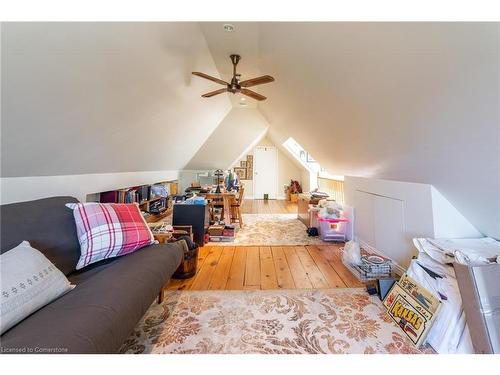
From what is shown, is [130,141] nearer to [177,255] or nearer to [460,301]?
[177,255]

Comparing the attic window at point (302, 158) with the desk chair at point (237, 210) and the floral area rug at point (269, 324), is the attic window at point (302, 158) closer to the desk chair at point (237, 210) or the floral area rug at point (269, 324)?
the desk chair at point (237, 210)

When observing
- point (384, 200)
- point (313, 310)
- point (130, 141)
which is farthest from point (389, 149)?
point (130, 141)

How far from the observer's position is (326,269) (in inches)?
83.3

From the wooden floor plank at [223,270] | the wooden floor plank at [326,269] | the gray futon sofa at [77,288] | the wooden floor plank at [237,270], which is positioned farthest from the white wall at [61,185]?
the wooden floor plank at [326,269]

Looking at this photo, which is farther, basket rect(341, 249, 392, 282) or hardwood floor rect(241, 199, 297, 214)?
hardwood floor rect(241, 199, 297, 214)

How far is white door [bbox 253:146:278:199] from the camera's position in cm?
744

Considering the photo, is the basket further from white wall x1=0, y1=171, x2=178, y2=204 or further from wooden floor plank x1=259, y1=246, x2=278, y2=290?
white wall x1=0, y1=171, x2=178, y2=204

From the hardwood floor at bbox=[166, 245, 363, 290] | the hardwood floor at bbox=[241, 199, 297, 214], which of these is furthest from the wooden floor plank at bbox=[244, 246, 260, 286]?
the hardwood floor at bbox=[241, 199, 297, 214]

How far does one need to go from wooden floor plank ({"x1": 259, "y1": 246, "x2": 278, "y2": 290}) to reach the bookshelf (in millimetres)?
2187

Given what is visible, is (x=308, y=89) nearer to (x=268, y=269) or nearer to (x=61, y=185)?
(x=268, y=269)

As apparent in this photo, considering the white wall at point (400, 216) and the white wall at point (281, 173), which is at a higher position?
the white wall at point (281, 173)

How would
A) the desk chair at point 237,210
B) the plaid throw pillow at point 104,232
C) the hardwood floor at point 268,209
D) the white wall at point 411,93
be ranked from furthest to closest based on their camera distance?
the hardwood floor at point 268,209, the desk chair at point 237,210, the plaid throw pillow at point 104,232, the white wall at point 411,93

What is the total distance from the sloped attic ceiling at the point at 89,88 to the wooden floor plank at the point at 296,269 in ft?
7.72

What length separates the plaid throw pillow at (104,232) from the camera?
128 centimetres
